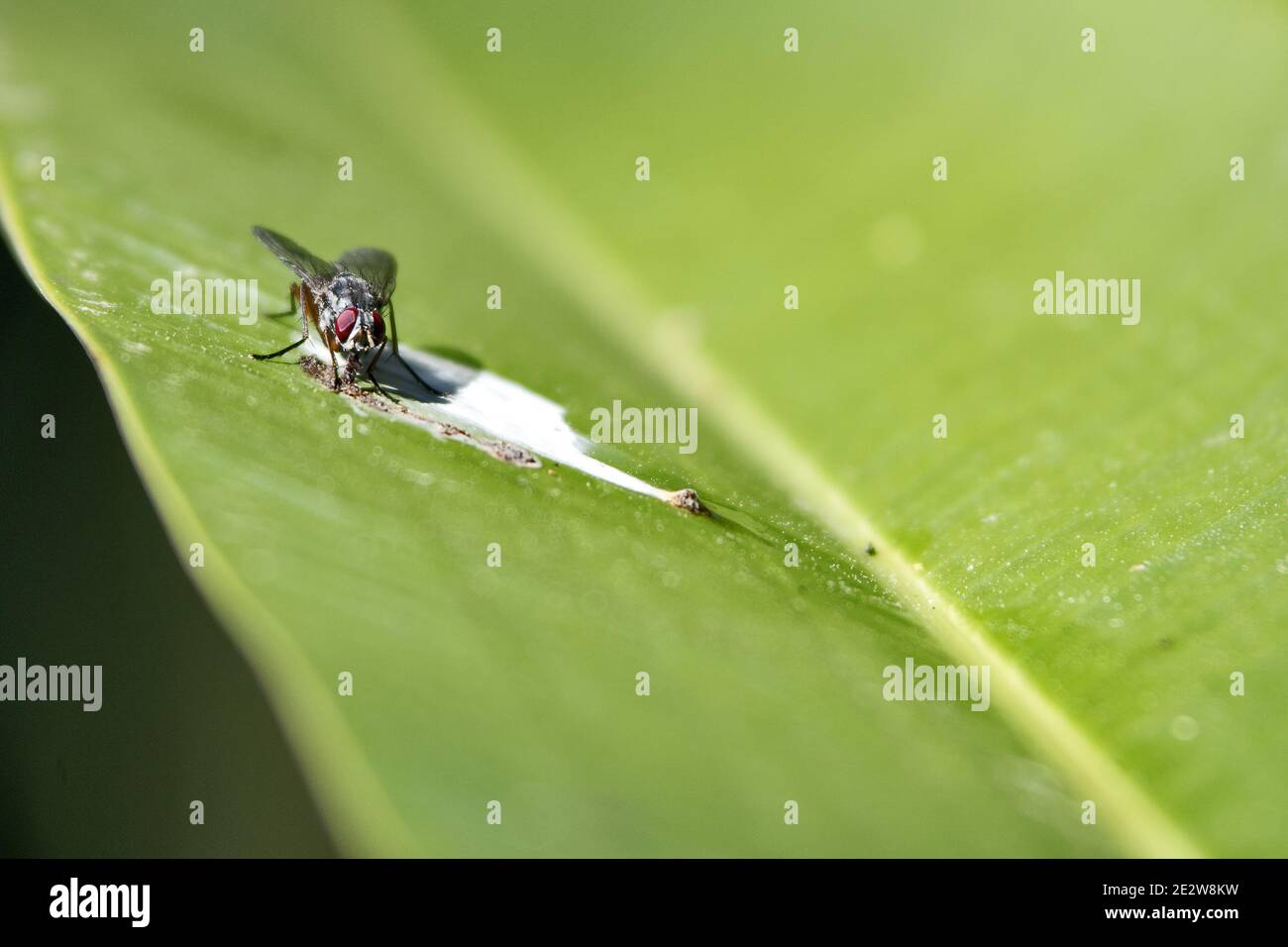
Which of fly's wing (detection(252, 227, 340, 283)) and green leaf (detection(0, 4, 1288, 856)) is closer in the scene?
green leaf (detection(0, 4, 1288, 856))
